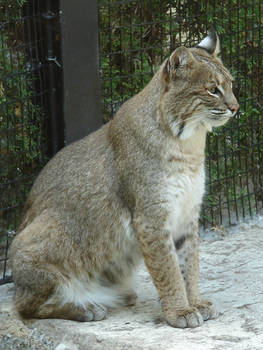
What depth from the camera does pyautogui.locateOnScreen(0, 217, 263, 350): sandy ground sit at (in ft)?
16.3

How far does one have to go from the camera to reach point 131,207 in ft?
17.4

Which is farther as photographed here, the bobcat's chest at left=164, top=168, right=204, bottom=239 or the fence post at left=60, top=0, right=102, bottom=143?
the fence post at left=60, top=0, right=102, bottom=143

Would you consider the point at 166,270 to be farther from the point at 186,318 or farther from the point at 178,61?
the point at 178,61

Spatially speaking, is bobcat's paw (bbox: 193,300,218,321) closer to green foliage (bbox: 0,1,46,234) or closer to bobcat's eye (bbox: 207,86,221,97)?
bobcat's eye (bbox: 207,86,221,97)

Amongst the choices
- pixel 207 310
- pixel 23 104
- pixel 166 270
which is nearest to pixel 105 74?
pixel 23 104

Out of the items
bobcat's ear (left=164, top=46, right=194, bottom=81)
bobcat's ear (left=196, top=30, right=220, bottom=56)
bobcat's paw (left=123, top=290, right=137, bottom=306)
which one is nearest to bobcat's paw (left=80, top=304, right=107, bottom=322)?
bobcat's paw (left=123, top=290, right=137, bottom=306)

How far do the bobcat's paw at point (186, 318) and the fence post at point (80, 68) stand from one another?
1.72 m

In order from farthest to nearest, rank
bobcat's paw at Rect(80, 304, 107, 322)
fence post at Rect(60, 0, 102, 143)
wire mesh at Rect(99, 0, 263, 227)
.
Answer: wire mesh at Rect(99, 0, 263, 227), fence post at Rect(60, 0, 102, 143), bobcat's paw at Rect(80, 304, 107, 322)

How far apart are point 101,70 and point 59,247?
171 centimetres

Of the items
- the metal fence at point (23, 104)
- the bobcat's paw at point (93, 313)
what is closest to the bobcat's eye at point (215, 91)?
the metal fence at point (23, 104)

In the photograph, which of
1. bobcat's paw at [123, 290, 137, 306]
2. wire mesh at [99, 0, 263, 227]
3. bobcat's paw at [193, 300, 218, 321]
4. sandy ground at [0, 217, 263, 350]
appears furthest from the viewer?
wire mesh at [99, 0, 263, 227]

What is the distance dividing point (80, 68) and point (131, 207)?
55.7 inches

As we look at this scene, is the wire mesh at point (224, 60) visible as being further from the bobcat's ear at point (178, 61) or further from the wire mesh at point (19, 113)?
the bobcat's ear at point (178, 61)

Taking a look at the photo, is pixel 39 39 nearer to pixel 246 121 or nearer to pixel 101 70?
pixel 101 70
